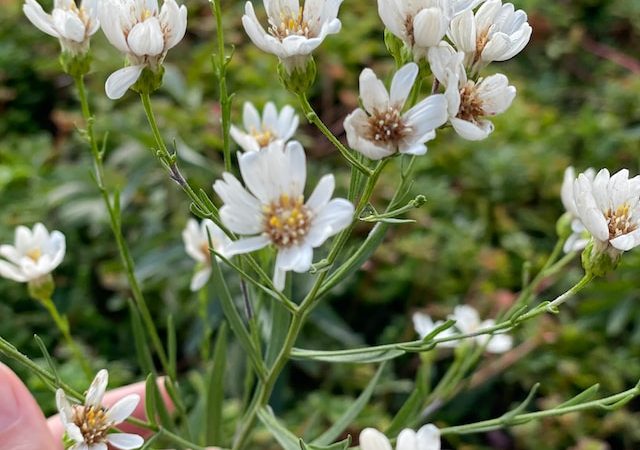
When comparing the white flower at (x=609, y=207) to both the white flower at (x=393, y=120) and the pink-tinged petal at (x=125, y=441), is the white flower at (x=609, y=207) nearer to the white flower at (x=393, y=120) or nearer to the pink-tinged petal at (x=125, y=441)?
the white flower at (x=393, y=120)

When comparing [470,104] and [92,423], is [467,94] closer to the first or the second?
[470,104]

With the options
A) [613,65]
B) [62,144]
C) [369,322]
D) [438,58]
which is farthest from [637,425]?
[62,144]

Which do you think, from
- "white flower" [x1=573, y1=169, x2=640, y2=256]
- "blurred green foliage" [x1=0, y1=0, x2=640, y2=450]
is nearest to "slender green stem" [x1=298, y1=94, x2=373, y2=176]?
"white flower" [x1=573, y1=169, x2=640, y2=256]

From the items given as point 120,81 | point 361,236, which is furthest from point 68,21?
point 361,236

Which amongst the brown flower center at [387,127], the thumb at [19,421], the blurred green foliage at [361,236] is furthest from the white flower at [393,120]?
the blurred green foliage at [361,236]

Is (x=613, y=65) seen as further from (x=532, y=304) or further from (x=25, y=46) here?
(x=25, y=46)

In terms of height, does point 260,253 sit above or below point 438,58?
below
